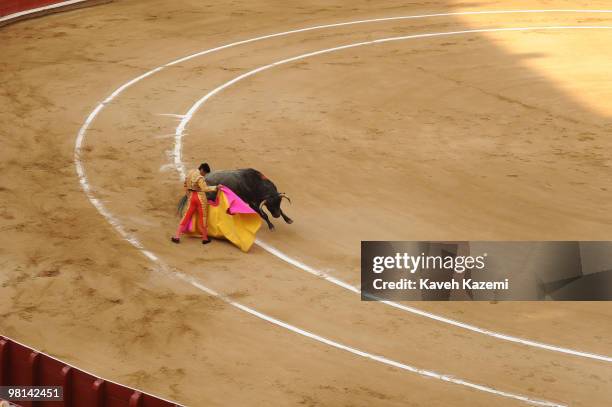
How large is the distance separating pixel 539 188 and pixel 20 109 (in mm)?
9202

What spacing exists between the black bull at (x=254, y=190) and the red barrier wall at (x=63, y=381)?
5886 mm

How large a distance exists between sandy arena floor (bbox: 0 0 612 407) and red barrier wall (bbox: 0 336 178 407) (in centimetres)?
182

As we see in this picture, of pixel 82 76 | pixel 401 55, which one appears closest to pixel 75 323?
pixel 82 76

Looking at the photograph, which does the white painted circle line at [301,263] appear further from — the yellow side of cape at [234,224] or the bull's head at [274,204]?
the bull's head at [274,204]

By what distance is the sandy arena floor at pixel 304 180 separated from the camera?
1429 cm

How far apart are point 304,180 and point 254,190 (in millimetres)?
2074

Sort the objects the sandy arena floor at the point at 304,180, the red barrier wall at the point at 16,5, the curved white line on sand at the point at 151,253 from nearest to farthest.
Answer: the curved white line on sand at the point at 151,253 < the sandy arena floor at the point at 304,180 < the red barrier wall at the point at 16,5

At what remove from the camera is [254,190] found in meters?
17.7

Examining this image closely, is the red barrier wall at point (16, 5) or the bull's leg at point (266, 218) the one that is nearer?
the bull's leg at point (266, 218)

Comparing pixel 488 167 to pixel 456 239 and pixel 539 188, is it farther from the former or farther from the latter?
pixel 456 239

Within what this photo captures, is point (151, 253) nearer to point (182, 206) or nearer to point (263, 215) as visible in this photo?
point (182, 206)

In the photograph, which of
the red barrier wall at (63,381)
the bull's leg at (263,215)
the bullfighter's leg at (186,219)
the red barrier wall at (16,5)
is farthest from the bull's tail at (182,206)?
the red barrier wall at (16,5)

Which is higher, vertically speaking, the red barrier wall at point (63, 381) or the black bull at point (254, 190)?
the black bull at point (254, 190)

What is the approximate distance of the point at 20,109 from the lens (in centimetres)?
2277
